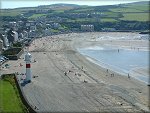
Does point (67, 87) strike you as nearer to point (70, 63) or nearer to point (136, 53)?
point (70, 63)

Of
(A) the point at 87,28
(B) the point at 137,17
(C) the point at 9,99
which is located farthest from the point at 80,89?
(B) the point at 137,17

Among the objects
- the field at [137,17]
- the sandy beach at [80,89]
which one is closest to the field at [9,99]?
the sandy beach at [80,89]

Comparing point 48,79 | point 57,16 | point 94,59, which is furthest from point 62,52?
point 57,16

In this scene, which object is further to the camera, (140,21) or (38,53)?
(140,21)

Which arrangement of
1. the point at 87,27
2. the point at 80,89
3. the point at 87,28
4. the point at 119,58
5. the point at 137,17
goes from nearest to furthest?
the point at 80,89 < the point at 119,58 < the point at 87,28 < the point at 87,27 < the point at 137,17

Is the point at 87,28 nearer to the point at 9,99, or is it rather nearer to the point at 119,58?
the point at 119,58

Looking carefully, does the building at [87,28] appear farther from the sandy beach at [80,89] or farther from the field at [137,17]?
the sandy beach at [80,89]
